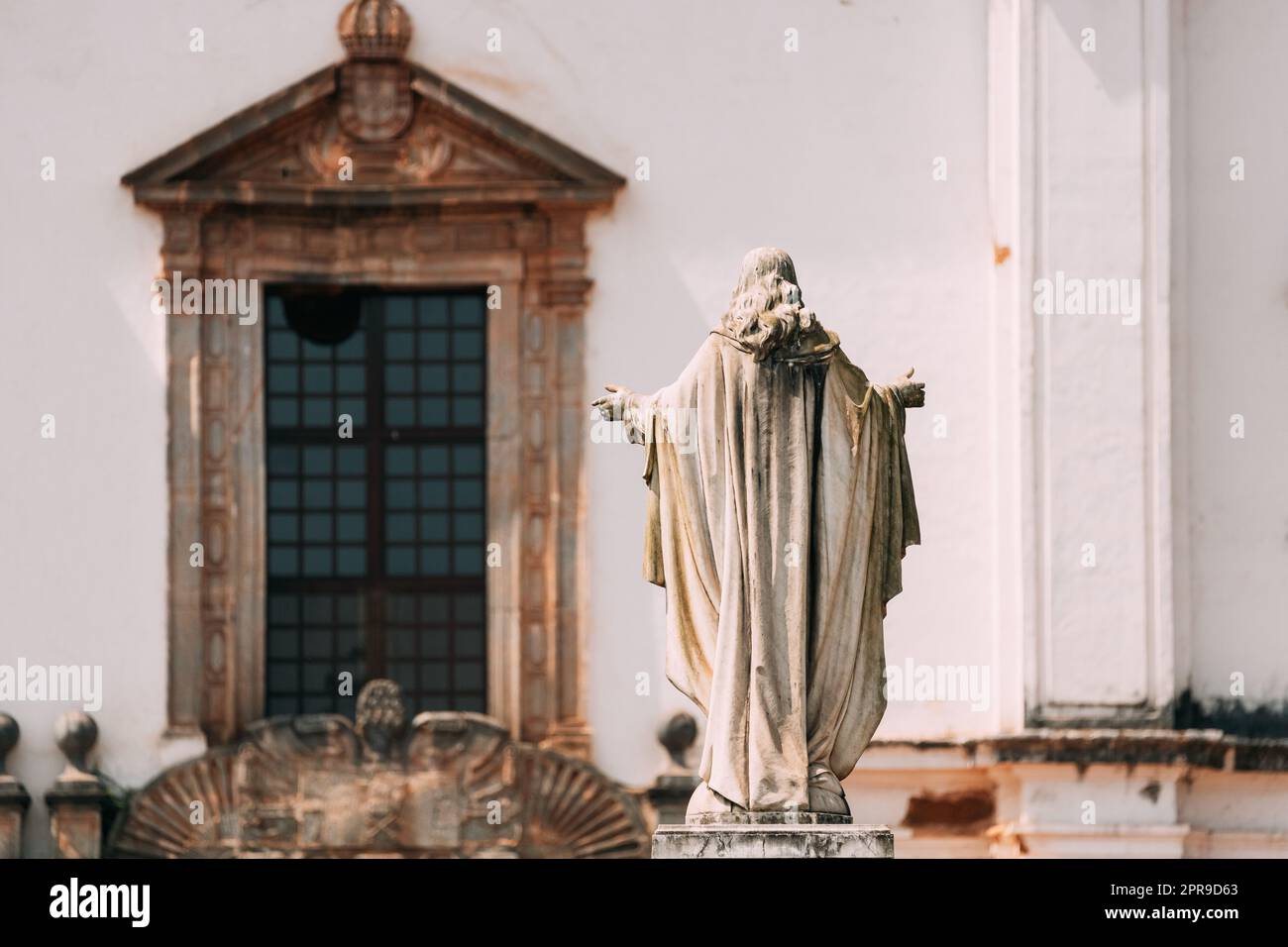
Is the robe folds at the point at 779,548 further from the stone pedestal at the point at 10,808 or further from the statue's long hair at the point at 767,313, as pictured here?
the stone pedestal at the point at 10,808

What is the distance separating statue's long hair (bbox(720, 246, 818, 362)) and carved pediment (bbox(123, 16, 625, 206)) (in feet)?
30.5

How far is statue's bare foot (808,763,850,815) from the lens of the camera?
1302 centimetres

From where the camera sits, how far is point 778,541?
43.1 feet

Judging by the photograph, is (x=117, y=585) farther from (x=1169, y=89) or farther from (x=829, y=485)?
(x=829, y=485)

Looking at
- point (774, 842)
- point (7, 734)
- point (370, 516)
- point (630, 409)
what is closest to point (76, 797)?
point (7, 734)

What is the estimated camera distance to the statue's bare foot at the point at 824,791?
13.0m

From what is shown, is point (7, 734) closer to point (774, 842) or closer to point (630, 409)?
point (630, 409)

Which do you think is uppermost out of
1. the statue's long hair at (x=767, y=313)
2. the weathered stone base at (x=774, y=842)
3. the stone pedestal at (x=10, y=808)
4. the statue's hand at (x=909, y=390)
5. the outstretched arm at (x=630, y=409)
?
the statue's long hair at (x=767, y=313)

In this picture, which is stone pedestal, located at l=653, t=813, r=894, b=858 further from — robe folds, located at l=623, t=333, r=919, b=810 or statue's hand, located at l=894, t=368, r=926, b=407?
statue's hand, located at l=894, t=368, r=926, b=407

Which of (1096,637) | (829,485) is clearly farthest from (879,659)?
(1096,637)

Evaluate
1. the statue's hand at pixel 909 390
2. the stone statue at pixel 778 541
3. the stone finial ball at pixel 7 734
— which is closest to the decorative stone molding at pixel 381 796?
the stone finial ball at pixel 7 734

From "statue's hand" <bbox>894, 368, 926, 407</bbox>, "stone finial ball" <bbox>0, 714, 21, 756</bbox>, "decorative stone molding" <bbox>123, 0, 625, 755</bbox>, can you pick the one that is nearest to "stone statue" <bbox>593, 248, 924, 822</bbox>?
"statue's hand" <bbox>894, 368, 926, 407</bbox>

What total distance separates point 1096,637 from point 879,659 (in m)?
9.15

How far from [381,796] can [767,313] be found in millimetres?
9442
